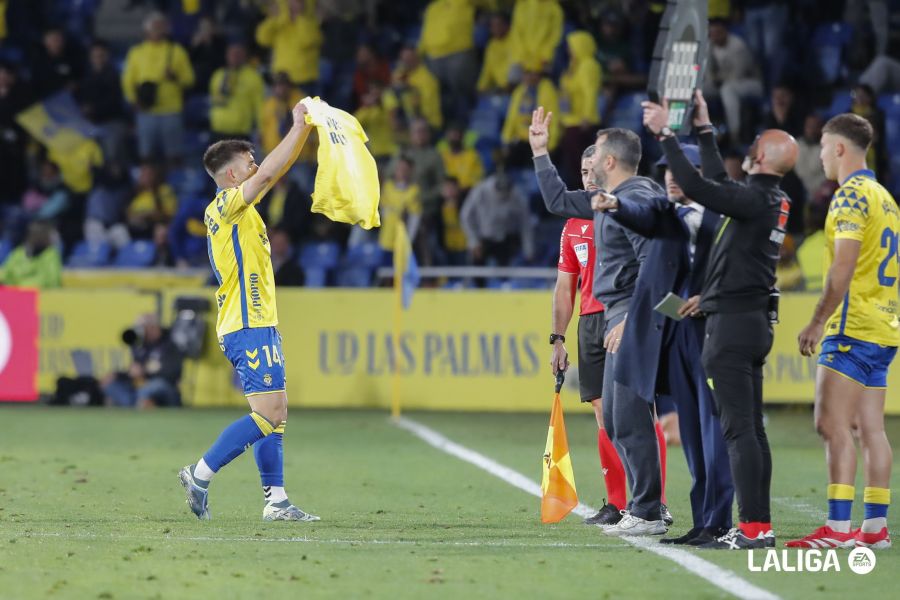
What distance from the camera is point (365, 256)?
20406 mm

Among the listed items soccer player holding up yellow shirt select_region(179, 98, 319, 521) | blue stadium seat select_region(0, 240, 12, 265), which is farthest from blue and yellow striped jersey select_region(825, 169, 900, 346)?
blue stadium seat select_region(0, 240, 12, 265)

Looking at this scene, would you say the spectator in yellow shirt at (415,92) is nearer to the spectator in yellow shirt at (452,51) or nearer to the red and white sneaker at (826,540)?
the spectator in yellow shirt at (452,51)

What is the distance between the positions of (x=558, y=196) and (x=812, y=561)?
2311 mm

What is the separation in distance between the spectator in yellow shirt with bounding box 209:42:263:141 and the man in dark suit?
1513cm

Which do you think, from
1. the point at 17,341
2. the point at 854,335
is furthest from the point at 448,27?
the point at 854,335

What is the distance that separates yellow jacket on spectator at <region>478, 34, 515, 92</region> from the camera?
22.1 meters

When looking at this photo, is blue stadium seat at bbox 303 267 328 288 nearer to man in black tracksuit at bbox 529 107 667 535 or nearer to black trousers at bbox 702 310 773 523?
man in black tracksuit at bbox 529 107 667 535

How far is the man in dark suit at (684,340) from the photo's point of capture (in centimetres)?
771

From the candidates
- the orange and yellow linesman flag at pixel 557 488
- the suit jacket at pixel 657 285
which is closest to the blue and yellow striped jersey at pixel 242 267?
the orange and yellow linesman flag at pixel 557 488

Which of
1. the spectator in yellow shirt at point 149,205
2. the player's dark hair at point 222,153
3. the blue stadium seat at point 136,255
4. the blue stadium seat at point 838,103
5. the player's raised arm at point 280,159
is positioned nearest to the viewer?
the player's raised arm at point 280,159

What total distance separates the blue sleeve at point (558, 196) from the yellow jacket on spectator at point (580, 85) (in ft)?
40.4

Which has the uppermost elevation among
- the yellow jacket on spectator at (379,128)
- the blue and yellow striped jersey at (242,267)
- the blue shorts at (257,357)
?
the yellow jacket on spectator at (379,128)

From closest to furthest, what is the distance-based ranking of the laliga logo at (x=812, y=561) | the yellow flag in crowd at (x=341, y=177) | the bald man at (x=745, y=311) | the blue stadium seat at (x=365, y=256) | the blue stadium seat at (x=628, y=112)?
the laliga logo at (x=812, y=561)
the bald man at (x=745, y=311)
the yellow flag in crowd at (x=341, y=177)
the blue stadium seat at (x=365, y=256)
the blue stadium seat at (x=628, y=112)

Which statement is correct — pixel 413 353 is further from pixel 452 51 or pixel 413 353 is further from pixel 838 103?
pixel 838 103
